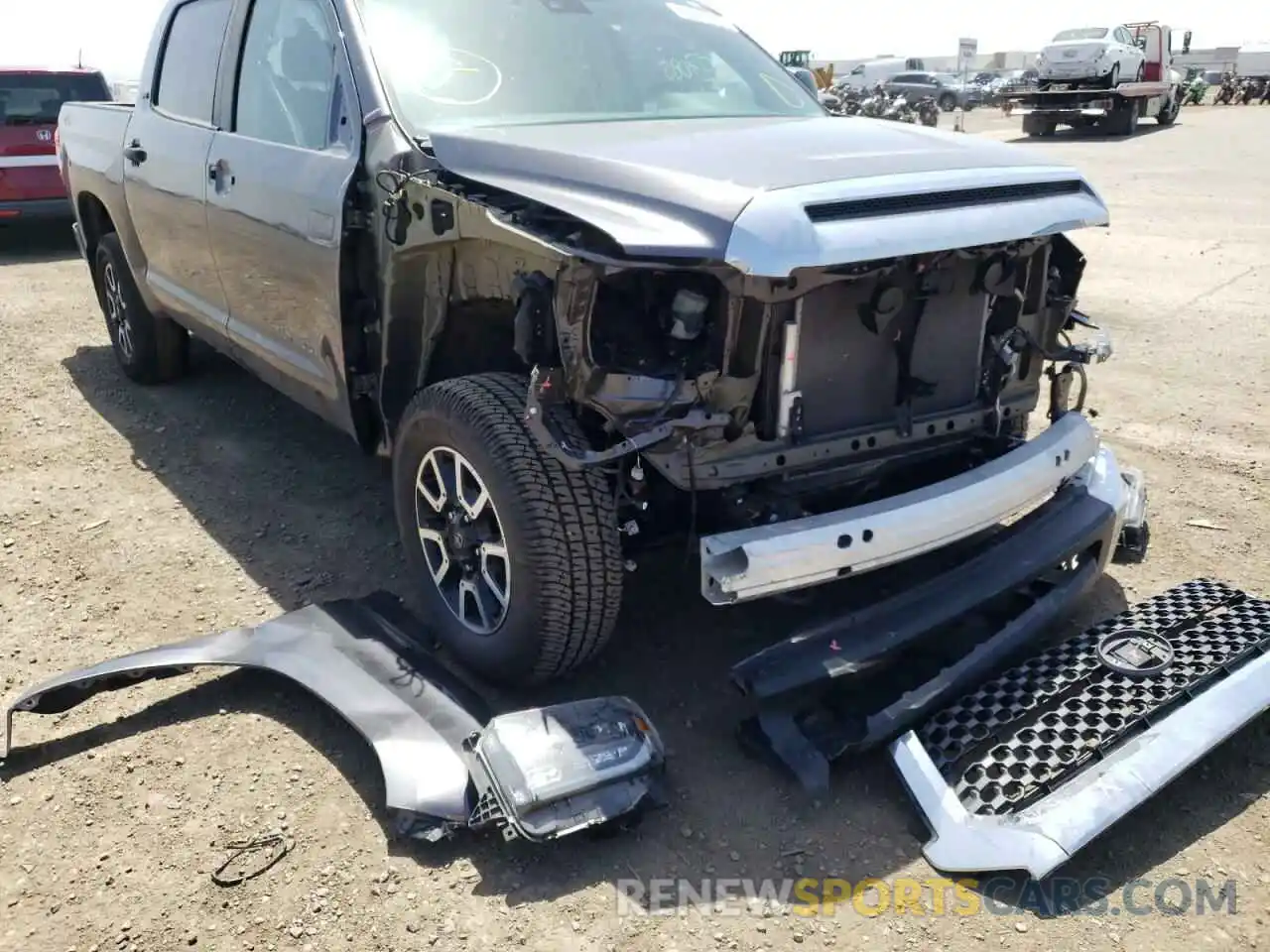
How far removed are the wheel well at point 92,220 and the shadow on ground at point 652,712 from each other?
1.55 meters

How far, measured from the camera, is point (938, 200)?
8.45ft

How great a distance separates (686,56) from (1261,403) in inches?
136

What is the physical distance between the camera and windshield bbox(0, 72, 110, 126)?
385 inches

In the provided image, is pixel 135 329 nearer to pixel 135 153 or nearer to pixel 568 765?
pixel 135 153

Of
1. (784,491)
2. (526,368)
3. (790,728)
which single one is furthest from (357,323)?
(790,728)

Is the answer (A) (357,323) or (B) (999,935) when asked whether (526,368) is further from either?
(B) (999,935)

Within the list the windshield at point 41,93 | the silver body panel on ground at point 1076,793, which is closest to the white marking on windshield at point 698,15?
the silver body panel on ground at point 1076,793

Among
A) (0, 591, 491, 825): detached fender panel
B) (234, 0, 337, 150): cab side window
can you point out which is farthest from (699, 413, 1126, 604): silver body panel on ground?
(234, 0, 337, 150): cab side window

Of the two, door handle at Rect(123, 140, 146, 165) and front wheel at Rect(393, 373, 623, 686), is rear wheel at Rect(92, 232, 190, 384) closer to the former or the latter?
door handle at Rect(123, 140, 146, 165)

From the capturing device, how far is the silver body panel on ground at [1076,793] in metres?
2.30

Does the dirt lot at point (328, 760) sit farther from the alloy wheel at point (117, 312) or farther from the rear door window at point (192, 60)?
the rear door window at point (192, 60)

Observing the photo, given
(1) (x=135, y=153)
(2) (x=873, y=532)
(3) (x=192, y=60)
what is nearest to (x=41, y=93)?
(1) (x=135, y=153)

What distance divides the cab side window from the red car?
668cm

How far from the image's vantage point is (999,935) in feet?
7.29
